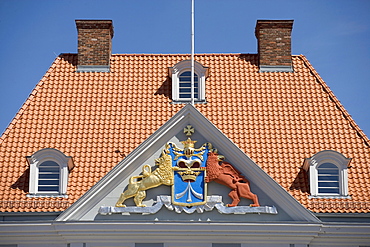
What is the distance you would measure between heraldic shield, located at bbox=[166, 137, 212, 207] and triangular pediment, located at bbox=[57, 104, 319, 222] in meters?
0.19

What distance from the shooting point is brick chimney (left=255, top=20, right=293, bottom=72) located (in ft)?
124

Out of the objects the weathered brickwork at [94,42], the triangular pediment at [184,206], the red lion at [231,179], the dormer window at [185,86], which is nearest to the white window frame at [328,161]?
the triangular pediment at [184,206]

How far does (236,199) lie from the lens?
104 feet

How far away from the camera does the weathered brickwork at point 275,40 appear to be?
37.9m

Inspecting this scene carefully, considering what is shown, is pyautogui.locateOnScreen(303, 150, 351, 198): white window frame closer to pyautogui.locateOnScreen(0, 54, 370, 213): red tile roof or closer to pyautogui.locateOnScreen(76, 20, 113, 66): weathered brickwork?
pyautogui.locateOnScreen(0, 54, 370, 213): red tile roof

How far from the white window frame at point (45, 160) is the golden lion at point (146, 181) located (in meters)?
2.26

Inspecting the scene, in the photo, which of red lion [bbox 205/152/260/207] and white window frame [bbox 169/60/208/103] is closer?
red lion [bbox 205/152/260/207]

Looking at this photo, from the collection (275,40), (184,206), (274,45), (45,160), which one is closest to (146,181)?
(184,206)

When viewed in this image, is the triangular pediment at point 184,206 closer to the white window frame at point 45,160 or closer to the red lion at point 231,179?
the red lion at point 231,179

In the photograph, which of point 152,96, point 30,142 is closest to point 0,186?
point 30,142

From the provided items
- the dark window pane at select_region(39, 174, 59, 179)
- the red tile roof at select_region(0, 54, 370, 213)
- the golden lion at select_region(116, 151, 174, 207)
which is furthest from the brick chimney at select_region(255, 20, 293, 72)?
the dark window pane at select_region(39, 174, 59, 179)

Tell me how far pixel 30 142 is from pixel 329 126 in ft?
35.1

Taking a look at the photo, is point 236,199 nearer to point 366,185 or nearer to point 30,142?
point 366,185

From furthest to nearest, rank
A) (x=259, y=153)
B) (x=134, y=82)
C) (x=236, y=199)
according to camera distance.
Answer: (x=134, y=82) → (x=259, y=153) → (x=236, y=199)
